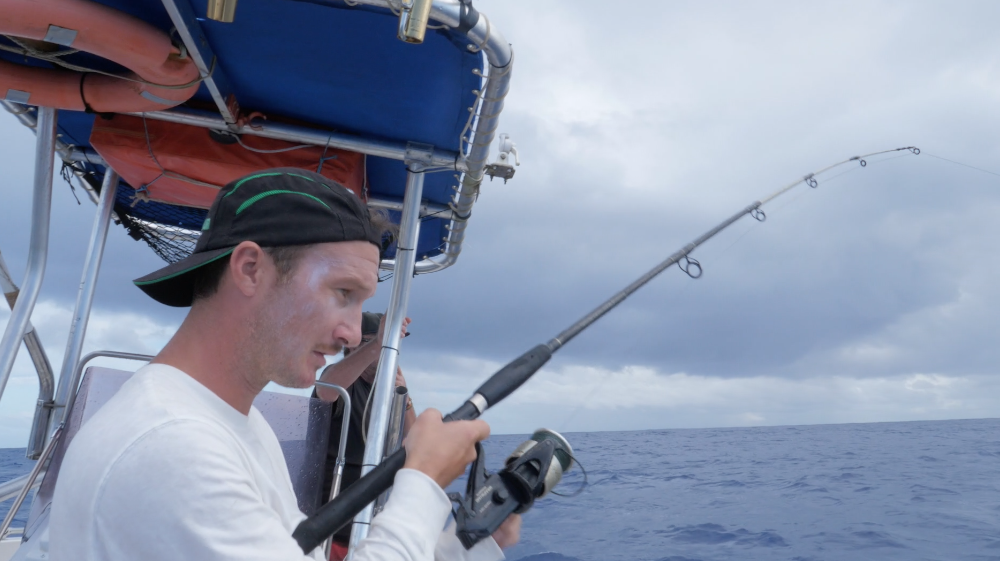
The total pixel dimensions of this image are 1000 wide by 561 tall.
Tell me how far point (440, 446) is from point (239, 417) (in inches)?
14.0

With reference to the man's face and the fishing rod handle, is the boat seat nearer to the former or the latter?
the fishing rod handle

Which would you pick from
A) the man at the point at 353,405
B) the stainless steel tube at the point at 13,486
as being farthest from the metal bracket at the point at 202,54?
the stainless steel tube at the point at 13,486

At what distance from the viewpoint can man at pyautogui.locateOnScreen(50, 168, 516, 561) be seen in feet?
3.04

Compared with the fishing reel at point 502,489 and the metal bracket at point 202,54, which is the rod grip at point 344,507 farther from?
the metal bracket at point 202,54

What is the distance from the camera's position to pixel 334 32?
263 cm

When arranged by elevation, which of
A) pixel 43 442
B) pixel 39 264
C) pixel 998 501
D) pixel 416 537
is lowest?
pixel 998 501

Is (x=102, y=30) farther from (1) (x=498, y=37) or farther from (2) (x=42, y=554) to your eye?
(2) (x=42, y=554)

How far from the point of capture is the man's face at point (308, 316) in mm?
1235

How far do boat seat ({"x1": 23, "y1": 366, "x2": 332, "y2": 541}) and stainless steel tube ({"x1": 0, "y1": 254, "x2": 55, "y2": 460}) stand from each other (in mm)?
783

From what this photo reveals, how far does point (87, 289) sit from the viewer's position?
3473 millimetres

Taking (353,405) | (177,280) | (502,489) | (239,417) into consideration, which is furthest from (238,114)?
(502,489)

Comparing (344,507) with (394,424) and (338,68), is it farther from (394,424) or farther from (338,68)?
(338,68)

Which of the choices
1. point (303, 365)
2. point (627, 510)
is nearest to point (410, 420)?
point (303, 365)

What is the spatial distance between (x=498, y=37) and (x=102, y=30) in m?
1.35
